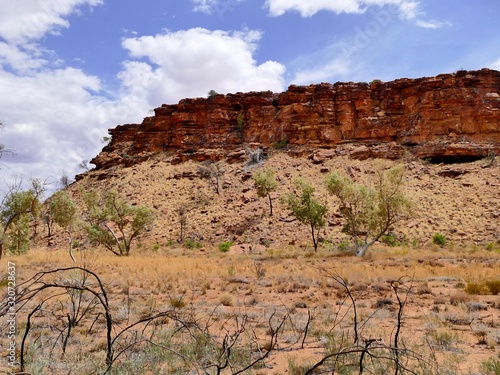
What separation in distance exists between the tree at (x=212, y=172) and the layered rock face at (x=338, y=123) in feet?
5.50

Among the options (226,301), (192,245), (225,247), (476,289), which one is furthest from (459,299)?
(192,245)

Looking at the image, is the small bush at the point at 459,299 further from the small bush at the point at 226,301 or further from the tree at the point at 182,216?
the tree at the point at 182,216

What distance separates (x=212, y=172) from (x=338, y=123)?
1601 cm

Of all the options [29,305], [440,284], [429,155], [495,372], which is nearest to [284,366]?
[495,372]

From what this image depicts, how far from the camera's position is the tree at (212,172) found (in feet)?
134

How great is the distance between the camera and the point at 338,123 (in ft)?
142

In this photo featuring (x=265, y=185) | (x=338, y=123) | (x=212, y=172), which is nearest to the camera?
(x=265, y=185)

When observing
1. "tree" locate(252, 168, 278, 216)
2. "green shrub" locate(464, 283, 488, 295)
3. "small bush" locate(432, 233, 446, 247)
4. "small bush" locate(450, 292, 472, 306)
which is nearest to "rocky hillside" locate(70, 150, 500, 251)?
"small bush" locate(432, 233, 446, 247)

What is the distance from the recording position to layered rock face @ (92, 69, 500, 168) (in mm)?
38656

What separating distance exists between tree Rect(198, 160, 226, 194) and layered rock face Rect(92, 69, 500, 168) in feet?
5.50

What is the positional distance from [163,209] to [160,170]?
834 cm

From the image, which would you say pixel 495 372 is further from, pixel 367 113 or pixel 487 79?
pixel 487 79

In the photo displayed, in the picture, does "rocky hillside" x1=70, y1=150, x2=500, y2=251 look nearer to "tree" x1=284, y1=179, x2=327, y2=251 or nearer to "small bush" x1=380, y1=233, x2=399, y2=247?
"small bush" x1=380, y1=233, x2=399, y2=247

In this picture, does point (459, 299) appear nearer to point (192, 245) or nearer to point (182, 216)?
point (192, 245)
